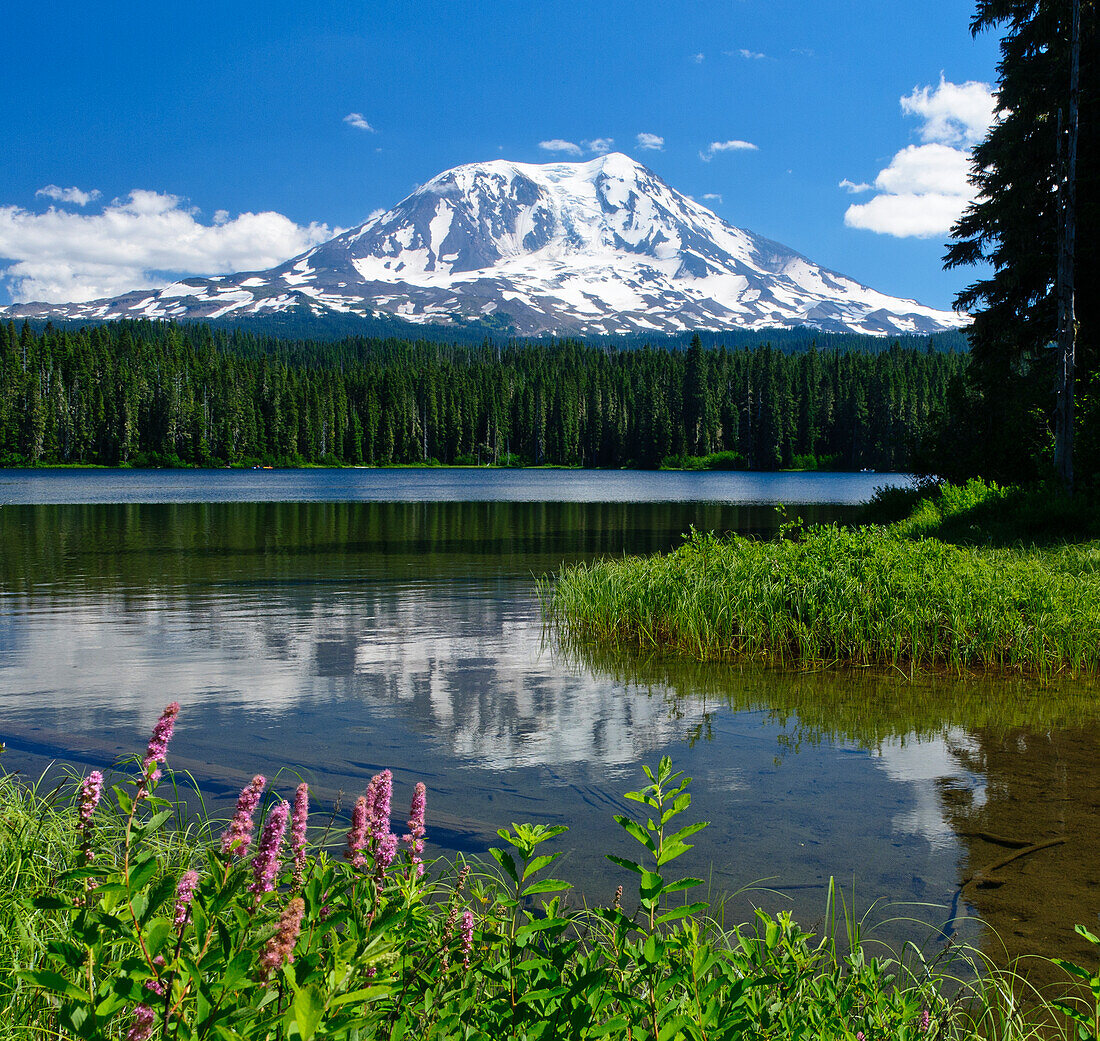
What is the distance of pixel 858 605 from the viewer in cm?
1245

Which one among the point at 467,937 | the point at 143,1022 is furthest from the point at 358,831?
the point at 143,1022

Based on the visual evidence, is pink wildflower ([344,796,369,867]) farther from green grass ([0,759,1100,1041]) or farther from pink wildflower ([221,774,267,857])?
pink wildflower ([221,774,267,857])

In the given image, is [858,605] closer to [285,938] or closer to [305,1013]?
[285,938]

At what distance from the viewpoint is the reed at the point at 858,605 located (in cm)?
1166

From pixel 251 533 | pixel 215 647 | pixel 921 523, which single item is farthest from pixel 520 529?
pixel 215 647

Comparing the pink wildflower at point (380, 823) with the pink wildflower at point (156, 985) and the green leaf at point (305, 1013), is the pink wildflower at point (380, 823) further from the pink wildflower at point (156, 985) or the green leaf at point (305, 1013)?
the green leaf at point (305, 1013)

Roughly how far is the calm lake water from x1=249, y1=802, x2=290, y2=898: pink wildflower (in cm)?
363

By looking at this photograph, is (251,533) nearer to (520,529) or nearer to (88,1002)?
(520,529)

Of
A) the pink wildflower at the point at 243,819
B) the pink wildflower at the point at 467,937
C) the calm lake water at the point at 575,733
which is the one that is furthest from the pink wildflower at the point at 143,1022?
the calm lake water at the point at 575,733

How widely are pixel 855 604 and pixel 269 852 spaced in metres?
11.4

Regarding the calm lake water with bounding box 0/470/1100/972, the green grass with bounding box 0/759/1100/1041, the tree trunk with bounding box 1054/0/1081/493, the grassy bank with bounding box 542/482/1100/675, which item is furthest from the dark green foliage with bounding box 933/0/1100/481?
the green grass with bounding box 0/759/1100/1041

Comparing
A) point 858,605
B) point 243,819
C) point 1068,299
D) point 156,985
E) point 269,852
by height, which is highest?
point 1068,299

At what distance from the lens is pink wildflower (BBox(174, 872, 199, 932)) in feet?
6.64

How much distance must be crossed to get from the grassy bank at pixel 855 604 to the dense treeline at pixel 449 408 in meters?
113
